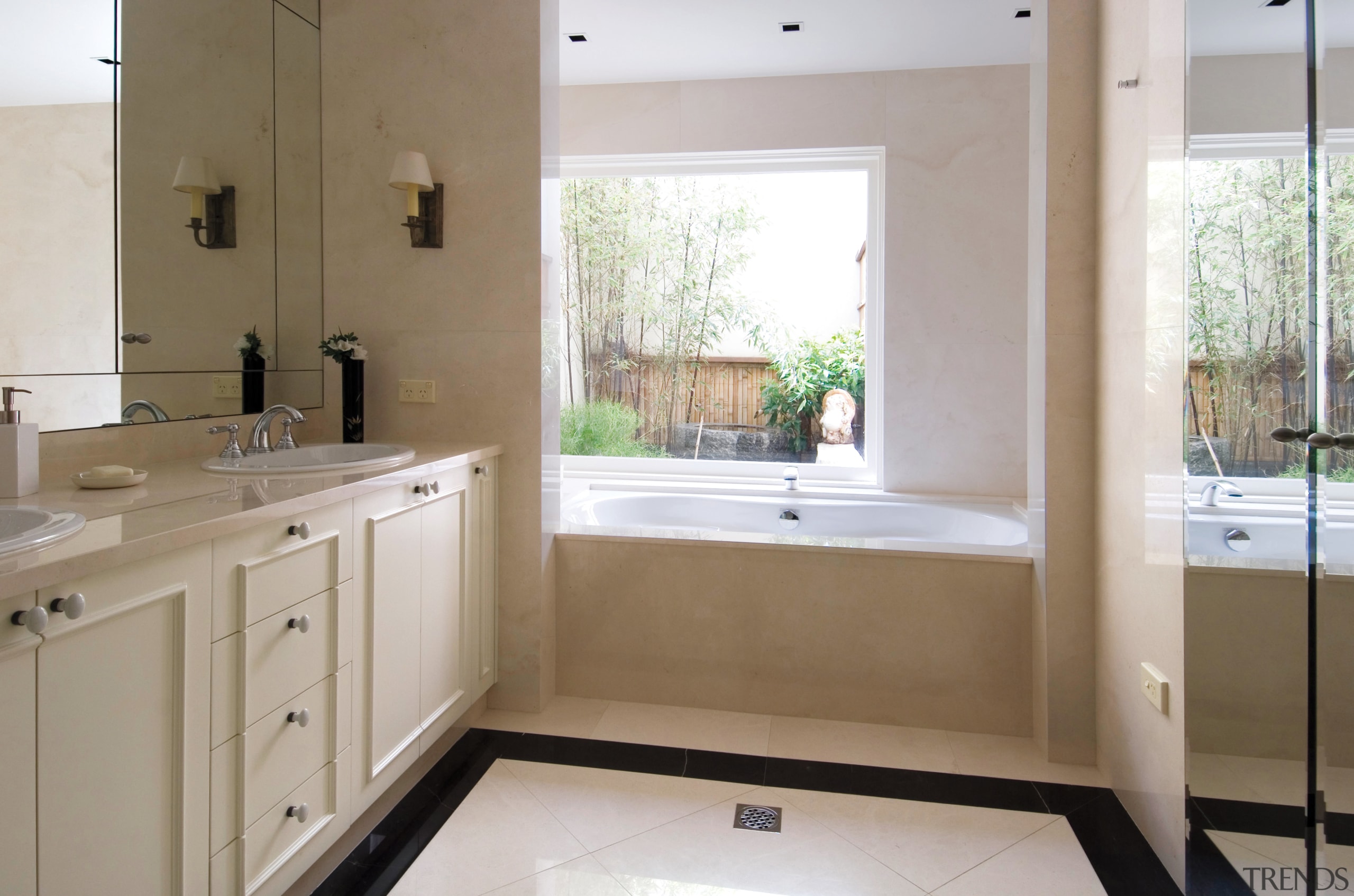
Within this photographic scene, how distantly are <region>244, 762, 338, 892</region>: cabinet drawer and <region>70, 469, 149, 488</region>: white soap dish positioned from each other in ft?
2.20

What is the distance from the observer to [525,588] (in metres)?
2.55

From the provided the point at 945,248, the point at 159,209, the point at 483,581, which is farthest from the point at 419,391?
the point at 945,248

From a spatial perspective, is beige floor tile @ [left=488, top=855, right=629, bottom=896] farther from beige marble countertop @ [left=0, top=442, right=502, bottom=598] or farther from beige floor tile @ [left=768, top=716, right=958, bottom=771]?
beige marble countertop @ [left=0, top=442, right=502, bottom=598]

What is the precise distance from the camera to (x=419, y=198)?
8.20 feet

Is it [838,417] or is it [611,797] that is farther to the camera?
[838,417]

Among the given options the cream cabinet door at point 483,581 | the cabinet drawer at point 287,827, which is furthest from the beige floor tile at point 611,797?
the cabinet drawer at point 287,827

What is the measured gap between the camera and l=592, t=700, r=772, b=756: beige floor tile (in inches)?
93.0

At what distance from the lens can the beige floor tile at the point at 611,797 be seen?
195 centimetres

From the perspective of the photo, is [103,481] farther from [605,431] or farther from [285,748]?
[605,431]

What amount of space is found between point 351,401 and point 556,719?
3.84ft

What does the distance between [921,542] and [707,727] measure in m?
0.86

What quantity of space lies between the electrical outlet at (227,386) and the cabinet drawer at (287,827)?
1.11 meters

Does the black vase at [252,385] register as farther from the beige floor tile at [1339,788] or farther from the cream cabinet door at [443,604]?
the beige floor tile at [1339,788]

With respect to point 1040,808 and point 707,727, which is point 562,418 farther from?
point 1040,808
